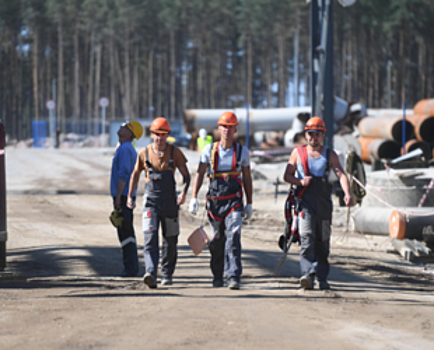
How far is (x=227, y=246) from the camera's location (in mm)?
7039

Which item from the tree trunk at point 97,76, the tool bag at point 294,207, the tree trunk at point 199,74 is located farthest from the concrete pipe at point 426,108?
the tree trunk at point 199,74

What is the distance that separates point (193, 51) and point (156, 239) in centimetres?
7832

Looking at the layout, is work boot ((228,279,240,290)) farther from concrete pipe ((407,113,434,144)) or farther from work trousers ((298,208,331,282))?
concrete pipe ((407,113,434,144))

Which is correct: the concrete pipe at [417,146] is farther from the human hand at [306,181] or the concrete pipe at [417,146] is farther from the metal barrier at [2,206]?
the metal barrier at [2,206]

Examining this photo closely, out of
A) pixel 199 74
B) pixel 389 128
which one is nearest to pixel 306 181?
pixel 389 128

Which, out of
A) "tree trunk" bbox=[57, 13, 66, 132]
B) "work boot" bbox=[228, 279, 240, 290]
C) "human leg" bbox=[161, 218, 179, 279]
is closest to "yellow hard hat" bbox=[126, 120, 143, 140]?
"human leg" bbox=[161, 218, 179, 279]

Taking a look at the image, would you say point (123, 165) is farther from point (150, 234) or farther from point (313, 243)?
point (313, 243)

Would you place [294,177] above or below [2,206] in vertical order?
above

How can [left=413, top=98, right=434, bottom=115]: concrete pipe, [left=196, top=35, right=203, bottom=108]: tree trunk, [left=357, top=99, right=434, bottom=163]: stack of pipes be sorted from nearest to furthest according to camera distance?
[left=357, top=99, right=434, bottom=163]: stack of pipes, [left=413, top=98, right=434, bottom=115]: concrete pipe, [left=196, top=35, right=203, bottom=108]: tree trunk

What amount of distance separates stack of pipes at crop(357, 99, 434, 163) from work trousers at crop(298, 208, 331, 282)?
61.8 ft

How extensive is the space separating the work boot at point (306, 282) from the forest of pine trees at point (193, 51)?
5464 cm

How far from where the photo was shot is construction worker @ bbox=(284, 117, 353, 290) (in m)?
6.91

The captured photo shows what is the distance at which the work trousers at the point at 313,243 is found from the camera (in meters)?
6.91

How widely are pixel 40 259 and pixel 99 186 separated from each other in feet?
40.7
